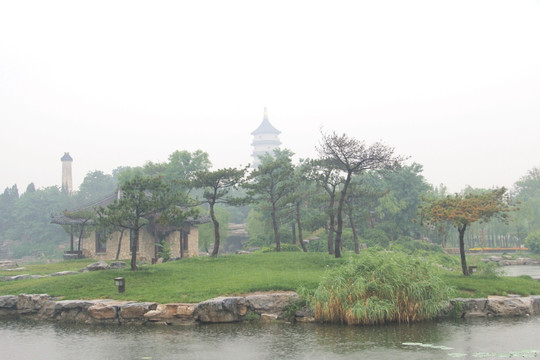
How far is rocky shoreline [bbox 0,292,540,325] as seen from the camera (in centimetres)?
1491

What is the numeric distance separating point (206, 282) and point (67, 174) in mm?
69110

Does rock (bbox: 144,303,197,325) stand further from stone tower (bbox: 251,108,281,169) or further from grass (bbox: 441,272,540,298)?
stone tower (bbox: 251,108,281,169)

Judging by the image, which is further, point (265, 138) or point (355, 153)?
point (265, 138)

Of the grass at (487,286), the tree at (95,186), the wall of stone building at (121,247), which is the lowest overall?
the grass at (487,286)

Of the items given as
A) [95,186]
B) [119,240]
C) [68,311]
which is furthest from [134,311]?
[95,186]

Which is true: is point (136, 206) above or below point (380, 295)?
above

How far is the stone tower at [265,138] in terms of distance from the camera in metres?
126

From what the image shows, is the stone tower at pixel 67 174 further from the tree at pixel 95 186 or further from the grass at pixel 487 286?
the grass at pixel 487 286

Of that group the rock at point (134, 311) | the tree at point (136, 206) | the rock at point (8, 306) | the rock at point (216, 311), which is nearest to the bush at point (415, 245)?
the tree at point (136, 206)

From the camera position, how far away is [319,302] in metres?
14.6

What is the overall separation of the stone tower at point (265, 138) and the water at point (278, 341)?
112083 millimetres

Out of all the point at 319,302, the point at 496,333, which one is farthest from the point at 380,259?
the point at 496,333

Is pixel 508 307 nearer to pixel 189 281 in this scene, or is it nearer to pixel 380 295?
pixel 380 295

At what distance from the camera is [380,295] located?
14.5 meters
